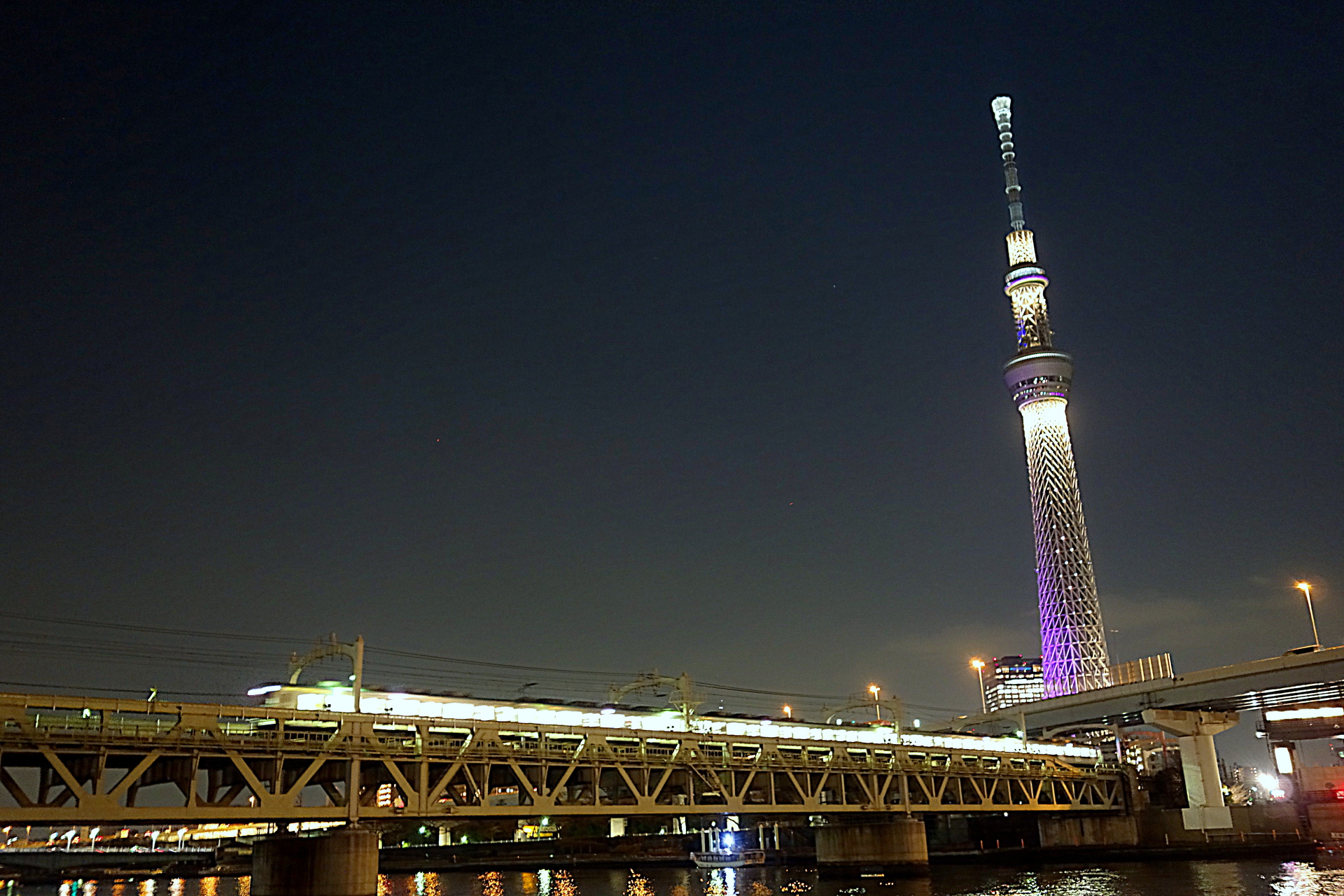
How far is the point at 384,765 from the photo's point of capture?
5962cm

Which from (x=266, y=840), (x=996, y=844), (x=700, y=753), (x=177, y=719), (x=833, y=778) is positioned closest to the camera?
(x=177, y=719)

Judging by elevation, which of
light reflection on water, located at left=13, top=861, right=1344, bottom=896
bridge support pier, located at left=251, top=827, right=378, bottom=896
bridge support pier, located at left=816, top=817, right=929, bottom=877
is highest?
bridge support pier, located at left=251, top=827, right=378, bottom=896

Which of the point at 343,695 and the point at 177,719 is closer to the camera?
the point at 177,719

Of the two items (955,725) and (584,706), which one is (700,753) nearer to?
(584,706)

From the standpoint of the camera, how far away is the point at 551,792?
214ft

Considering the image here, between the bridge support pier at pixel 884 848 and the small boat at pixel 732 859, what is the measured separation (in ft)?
101

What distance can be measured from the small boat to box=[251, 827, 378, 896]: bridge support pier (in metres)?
72.0

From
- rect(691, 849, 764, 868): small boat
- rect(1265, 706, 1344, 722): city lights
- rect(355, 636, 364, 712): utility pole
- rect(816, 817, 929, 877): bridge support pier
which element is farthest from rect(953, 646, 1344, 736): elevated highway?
rect(355, 636, 364, 712): utility pole

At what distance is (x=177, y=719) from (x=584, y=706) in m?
33.2

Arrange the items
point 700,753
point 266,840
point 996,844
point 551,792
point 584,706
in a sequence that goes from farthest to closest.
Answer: point 996,844 → point 584,706 → point 700,753 → point 551,792 → point 266,840

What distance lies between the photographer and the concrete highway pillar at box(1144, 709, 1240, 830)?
108562mm

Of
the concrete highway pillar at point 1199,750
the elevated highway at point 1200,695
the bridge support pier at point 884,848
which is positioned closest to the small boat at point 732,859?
the bridge support pier at point 884,848

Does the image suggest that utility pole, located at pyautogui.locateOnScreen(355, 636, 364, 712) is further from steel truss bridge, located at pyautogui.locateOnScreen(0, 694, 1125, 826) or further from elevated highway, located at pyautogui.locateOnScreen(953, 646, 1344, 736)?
elevated highway, located at pyautogui.locateOnScreen(953, 646, 1344, 736)

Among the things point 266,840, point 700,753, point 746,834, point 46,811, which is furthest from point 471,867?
point 46,811
